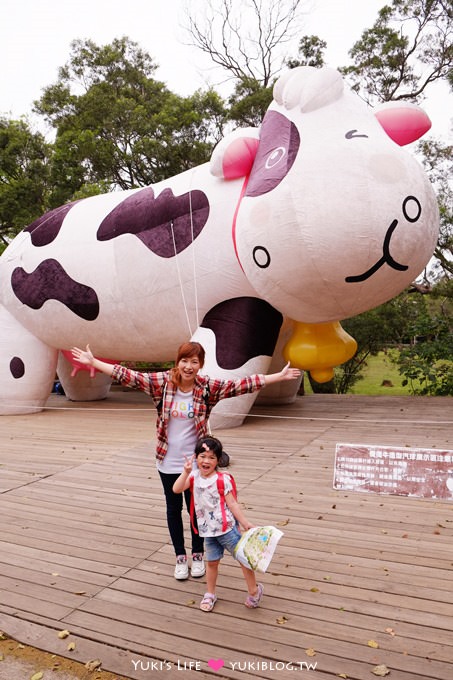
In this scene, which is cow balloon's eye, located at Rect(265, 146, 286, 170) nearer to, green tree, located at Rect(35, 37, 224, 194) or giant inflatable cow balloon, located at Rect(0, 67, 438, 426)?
giant inflatable cow balloon, located at Rect(0, 67, 438, 426)

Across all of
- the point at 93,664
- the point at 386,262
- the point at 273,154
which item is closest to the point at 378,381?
the point at 386,262

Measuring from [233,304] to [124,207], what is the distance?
6.67ft

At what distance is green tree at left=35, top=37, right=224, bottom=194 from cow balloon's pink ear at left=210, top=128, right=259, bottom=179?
780cm

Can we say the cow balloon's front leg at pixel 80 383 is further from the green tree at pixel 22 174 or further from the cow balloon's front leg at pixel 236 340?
the green tree at pixel 22 174

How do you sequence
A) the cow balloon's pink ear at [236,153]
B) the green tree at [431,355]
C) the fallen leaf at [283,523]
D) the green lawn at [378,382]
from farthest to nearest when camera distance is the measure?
the green lawn at [378,382] < the green tree at [431,355] < the cow balloon's pink ear at [236,153] < the fallen leaf at [283,523]

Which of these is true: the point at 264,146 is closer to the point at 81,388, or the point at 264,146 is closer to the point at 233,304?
the point at 233,304

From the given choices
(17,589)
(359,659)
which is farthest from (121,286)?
(359,659)

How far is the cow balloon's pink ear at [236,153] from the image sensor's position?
20.3 feet

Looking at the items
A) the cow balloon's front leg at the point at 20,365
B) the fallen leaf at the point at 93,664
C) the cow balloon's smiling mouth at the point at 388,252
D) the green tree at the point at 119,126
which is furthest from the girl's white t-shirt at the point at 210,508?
the green tree at the point at 119,126

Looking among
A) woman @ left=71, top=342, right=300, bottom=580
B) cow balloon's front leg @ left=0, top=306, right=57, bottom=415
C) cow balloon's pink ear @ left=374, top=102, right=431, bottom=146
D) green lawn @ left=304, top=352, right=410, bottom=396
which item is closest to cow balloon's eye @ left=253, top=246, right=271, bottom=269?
cow balloon's pink ear @ left=374, top=102, right=431, bottom=146

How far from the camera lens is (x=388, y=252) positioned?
545 cm

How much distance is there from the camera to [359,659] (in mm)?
2170

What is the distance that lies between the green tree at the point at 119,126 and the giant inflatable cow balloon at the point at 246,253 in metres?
6.34

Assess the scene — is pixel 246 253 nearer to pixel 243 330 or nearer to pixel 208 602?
pixel 243 330
